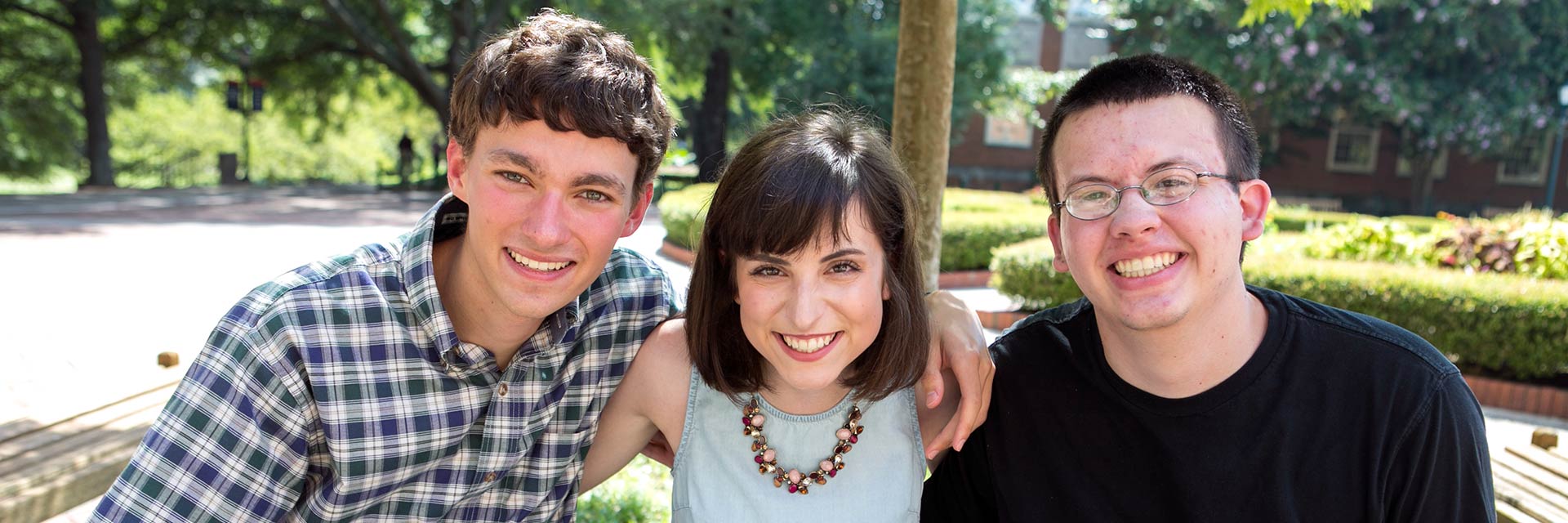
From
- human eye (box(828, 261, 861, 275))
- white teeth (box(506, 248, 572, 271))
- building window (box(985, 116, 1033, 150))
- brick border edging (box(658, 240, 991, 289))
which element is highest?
building window (box(985, 116, 1033, 150))

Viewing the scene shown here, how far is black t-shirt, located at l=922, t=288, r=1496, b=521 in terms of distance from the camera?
1.87 metres

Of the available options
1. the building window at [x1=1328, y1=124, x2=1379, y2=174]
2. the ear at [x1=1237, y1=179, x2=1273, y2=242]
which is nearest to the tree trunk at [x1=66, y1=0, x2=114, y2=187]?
the ear at [x1=1237, y1=179, x2=1273, y2=242]

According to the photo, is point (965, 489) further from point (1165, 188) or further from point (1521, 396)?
point (1521, 396)

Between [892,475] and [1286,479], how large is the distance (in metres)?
0.83

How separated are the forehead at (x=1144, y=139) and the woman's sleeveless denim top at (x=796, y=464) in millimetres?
721

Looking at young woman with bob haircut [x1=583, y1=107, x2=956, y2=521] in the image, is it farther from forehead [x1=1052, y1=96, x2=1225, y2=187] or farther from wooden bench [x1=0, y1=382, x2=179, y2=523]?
wooden bench [x1=0, y1=382, x2=179, y2=523]

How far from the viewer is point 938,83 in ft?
10.4

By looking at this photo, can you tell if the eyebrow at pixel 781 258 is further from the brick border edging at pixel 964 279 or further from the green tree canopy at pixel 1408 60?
the green tree canopy at pixel 1408 60

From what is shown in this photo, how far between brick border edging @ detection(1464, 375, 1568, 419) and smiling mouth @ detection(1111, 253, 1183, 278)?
562cm

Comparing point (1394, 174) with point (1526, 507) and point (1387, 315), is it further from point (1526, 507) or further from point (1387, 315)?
point (1526, 507)

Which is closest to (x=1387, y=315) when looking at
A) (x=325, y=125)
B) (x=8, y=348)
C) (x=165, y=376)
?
(x=165, y=376)

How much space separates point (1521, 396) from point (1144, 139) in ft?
20.1

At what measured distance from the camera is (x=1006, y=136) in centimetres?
2998

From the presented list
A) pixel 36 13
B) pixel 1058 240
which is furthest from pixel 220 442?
pixel 36 13
